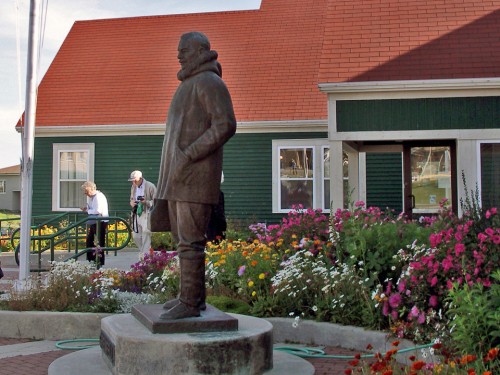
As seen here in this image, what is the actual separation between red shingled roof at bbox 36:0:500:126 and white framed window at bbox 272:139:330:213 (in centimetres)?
89

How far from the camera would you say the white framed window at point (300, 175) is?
19391 millimetres

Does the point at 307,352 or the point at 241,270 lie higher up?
the point at 241,270

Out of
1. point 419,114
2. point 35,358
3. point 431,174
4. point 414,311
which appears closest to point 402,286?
point 414,311

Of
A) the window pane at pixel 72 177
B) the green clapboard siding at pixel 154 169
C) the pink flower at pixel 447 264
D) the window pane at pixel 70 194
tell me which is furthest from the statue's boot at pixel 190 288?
the window pane at pixel 70 194

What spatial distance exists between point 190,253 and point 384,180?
45.2 feet

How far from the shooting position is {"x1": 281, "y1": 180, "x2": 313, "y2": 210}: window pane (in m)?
19.6

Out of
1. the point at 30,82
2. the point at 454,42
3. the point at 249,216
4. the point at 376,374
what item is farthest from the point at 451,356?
the point at 249,216

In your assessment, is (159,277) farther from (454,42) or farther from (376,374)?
(454,42)

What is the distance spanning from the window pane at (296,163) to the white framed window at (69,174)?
5.87m

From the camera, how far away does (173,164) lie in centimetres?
545

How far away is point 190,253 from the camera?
550 cm

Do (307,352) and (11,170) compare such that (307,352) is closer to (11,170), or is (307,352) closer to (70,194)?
(70,194)

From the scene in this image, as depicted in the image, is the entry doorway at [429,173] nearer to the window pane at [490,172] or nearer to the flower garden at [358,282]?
the window pane at [490,172]

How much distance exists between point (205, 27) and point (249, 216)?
7623mm
